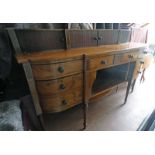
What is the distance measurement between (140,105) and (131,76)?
54 cm

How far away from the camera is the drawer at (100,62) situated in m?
1.04

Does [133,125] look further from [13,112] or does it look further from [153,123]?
[13,112]

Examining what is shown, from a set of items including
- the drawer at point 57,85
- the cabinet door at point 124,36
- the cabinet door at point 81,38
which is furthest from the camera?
the cabinet door at point 124,36

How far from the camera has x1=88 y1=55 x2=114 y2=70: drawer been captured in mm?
1037

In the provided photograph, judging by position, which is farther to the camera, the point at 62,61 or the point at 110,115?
the point at 110,115

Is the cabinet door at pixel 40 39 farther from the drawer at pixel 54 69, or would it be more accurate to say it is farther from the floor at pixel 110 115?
the floor at pixel 110 115

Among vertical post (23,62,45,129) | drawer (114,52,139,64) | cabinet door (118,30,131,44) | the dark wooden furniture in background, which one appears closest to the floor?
the dark wooden furniture in background

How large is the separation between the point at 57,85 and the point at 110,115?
977 mm

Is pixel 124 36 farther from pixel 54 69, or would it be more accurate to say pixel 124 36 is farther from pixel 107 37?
pixel 54 69

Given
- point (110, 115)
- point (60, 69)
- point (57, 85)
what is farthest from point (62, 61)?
point (110, 115)

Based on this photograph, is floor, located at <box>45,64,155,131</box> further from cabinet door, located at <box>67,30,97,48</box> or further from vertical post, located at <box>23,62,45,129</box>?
cabinet door, located at <box>67,30,97,48</box>

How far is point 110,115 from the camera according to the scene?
1.55 metres

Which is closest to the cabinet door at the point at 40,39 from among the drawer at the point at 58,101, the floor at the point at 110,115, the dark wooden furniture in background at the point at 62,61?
the dark wooden furniture in background at the point at 62,61

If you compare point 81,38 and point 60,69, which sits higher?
point 81,38
